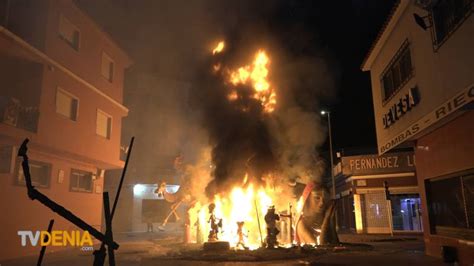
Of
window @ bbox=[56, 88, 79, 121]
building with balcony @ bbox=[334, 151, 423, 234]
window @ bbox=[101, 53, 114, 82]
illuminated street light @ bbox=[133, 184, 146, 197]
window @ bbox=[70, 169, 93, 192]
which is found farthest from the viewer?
illuminated street light @ bbox=[133, 184, 146, 197]

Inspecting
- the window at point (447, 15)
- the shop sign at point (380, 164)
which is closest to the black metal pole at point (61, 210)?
the window at point (447, 15)

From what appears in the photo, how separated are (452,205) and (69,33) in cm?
1747

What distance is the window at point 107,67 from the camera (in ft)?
70.0

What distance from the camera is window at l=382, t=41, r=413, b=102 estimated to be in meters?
12.8

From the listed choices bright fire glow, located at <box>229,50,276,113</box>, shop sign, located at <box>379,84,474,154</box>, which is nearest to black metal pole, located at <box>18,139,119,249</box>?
shop sign, located at <box>379,84,474,154</box>

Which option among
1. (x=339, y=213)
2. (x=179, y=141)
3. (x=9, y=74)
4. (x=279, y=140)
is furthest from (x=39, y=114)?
(x=339, y=213)

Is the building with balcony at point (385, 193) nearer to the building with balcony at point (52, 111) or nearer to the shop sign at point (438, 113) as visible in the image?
the shop sign at point (438, 113)

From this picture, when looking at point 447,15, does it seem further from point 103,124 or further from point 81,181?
point 81,181

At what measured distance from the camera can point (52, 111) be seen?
635 inches

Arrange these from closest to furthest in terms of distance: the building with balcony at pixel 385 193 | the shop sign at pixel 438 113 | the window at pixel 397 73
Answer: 1. the shop sign at pixel 438 113
2. the window at pixel 397 73
3. the building with balcony at pixel 385 193

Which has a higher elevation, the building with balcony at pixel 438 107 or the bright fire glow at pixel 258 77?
the bright fire glow at pixel 258 77

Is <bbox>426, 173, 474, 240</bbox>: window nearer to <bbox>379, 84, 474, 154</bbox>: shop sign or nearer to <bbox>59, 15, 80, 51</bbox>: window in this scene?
<bbox>379, 84, 474, 154</bbox>: shop sign

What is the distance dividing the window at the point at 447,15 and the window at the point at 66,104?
14990 millimetres

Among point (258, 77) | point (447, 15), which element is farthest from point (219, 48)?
point (447, 15)
